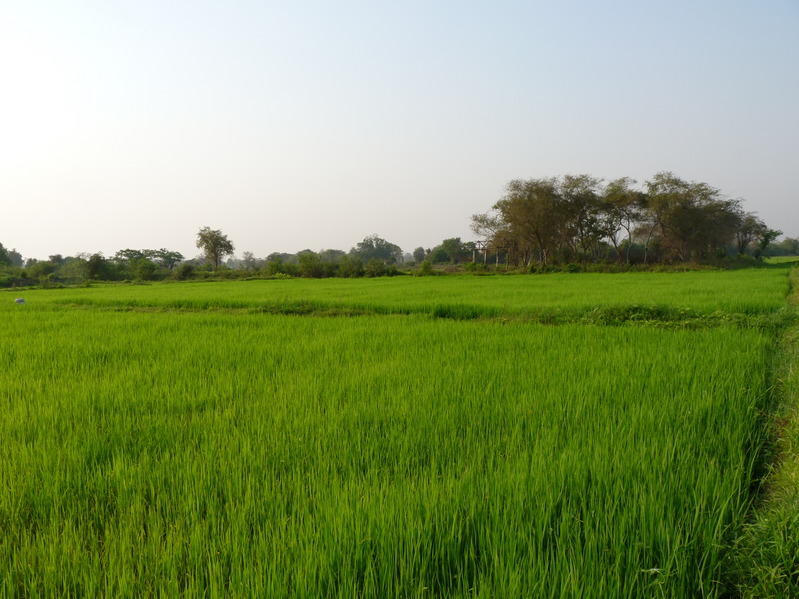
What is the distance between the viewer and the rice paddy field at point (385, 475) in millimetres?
1311

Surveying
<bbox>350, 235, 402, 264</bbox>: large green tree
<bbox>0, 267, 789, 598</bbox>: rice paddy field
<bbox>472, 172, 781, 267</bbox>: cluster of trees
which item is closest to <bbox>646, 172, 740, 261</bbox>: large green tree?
<bbox>472, 172, 781, 267</bbox>: cluster of trees

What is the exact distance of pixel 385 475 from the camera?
188cm

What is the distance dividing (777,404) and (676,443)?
1486 mm

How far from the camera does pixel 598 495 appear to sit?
170cm

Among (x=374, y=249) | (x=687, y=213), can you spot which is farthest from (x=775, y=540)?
(x=374, y=249)

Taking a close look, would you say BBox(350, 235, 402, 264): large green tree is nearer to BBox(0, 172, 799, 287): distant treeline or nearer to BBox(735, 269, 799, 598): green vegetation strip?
BBox(0, 172, 799, 287): distant treeline

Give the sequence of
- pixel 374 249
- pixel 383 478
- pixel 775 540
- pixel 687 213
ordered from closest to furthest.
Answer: pixel 775 540 → pixel 383 478 → pixel 687 213 → pixel 374 249

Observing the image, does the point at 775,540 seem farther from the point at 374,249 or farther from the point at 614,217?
the point at 374,249

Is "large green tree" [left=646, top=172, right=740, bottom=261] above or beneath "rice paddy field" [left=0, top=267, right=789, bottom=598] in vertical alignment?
above

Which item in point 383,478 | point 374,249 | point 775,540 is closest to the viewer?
point 775,540

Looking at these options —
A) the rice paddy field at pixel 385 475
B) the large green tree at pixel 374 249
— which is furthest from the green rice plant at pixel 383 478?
the large green tree at pixel 374 249

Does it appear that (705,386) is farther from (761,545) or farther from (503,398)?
(761,545)

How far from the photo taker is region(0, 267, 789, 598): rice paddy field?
4.30 ft

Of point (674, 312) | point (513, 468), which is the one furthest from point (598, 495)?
point (674, 312)
